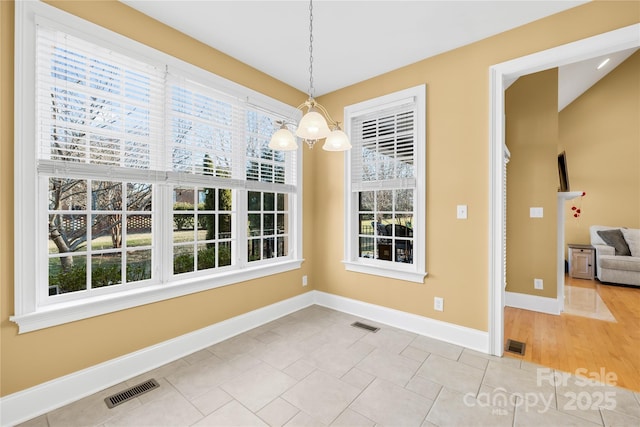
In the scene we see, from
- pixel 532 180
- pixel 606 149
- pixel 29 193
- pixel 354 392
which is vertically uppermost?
pixel 606 149

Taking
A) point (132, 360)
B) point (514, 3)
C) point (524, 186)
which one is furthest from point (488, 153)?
point (132, 360)

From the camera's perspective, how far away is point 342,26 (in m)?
2.45

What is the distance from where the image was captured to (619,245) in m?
5.16

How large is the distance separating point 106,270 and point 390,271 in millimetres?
2764

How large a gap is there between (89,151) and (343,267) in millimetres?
2862

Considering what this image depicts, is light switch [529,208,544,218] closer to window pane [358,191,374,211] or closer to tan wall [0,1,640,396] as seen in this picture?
tan wall [0,1,640,396]

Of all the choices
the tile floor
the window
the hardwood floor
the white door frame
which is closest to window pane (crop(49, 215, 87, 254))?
the tile floor

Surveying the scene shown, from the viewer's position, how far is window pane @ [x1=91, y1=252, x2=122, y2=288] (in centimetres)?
218

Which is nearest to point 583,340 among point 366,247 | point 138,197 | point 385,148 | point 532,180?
point 532,180

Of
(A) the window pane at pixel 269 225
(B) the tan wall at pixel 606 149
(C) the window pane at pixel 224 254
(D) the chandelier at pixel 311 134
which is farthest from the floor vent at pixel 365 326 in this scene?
(B) the tan wall at pixel 606 149

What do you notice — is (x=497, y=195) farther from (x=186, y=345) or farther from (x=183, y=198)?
(x=186, y=345)

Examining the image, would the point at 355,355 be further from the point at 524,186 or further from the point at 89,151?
the point at 524,186

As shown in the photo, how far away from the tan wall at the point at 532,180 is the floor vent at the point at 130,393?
434 cm

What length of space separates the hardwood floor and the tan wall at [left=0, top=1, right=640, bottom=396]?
65 centimetres
